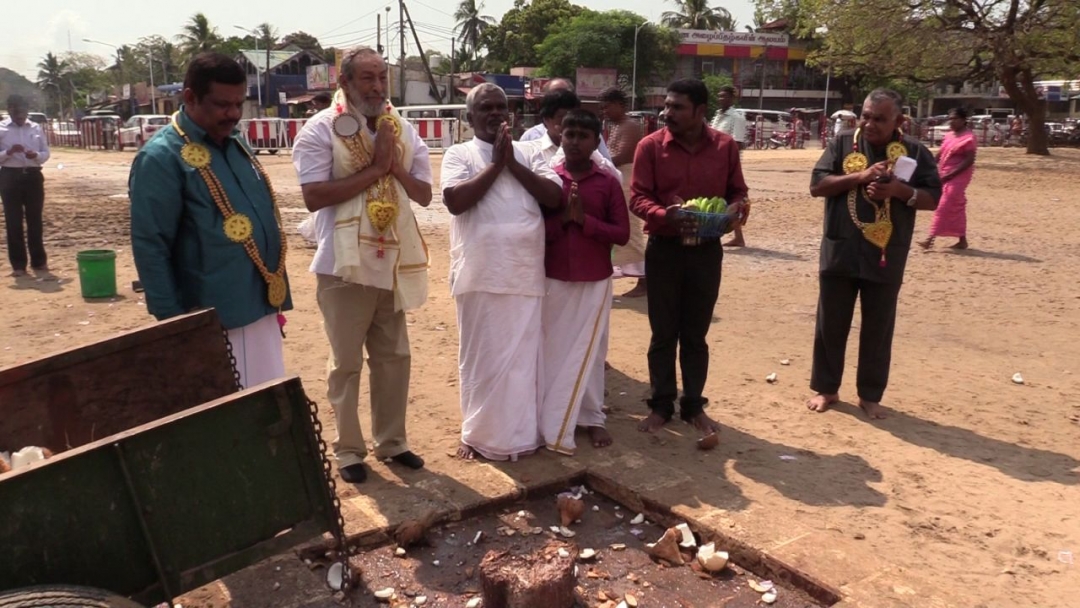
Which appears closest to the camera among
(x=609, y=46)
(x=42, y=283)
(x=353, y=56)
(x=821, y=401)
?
(x=353, y=56)

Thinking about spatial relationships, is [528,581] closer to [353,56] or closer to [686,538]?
[686,538]

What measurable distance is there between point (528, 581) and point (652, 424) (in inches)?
77.4

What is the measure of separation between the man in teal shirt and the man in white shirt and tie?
6.70 metres

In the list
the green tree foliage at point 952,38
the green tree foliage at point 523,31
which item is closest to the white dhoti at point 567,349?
the green tree foliage at point 952,38

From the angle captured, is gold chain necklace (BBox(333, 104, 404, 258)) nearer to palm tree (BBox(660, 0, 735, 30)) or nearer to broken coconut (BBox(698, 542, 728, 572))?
broken coconut (BBox(698, 542, 728, 572))

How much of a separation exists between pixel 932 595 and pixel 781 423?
1.90 metres

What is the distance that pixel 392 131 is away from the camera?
3.77 metres

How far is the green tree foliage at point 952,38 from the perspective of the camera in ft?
76.3

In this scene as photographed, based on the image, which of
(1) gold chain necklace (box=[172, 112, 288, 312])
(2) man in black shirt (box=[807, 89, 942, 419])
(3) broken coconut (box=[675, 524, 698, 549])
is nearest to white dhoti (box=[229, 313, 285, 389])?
(1) gold chain necklace (box=[172, 112, 288, 312])

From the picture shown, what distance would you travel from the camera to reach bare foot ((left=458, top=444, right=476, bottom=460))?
435 cm

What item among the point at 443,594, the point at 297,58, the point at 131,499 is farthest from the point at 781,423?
the point at 297,58

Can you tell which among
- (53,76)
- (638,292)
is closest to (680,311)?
(638,292)

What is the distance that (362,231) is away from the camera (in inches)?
148

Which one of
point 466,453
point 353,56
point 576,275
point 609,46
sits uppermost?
point 609,46
